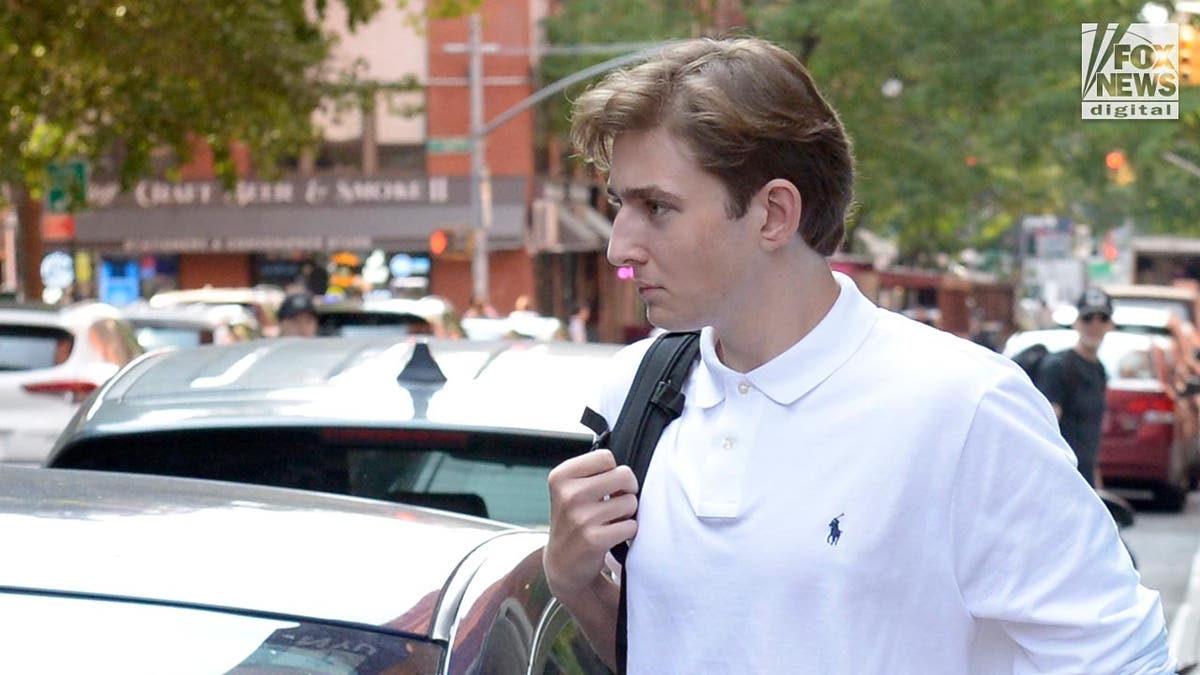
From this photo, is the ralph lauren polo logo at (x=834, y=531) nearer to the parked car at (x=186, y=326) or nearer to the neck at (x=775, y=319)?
the neck at (x=775, y=319)

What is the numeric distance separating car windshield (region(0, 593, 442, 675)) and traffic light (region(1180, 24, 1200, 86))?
37.4ft

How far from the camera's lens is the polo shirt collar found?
237 centimetres

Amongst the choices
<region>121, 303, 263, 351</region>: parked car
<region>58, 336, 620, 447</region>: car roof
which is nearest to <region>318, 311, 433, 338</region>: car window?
<region>121, 303, 263, 351</region>: parked car

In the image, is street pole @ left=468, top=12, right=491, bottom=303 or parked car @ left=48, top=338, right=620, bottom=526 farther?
street pole @ left=468, top=12, right=491, bottom=303

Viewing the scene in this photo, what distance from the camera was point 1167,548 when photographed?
1529 cm

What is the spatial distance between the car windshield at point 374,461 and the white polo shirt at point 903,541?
1.86 meters

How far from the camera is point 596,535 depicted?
2395 millimetres

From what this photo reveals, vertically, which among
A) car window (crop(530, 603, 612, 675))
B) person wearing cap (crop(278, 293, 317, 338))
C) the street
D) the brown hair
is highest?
the brown hair

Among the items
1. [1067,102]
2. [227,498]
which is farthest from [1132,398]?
[227,498]

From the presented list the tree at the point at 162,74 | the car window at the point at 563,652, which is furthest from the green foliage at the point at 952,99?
the car window at the point at 563,652

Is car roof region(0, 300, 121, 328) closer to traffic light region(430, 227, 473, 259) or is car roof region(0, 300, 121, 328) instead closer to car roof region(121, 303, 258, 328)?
car roof region(121, 303, 258, 328)

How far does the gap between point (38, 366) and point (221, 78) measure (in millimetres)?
6172

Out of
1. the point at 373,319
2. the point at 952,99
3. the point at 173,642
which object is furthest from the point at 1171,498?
the point at 173,642

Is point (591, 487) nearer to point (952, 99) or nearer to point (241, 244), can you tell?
point (952, 99)
